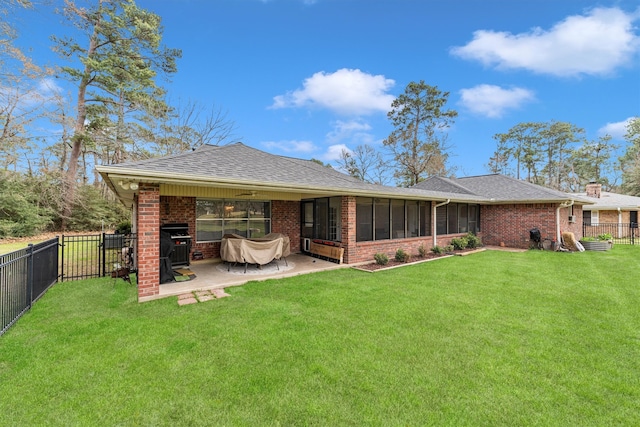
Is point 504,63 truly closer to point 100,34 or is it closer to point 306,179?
point 306,179

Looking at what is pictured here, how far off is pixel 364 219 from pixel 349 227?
0.94 m

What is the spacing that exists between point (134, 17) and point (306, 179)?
704 inches

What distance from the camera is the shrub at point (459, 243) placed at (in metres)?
11.4

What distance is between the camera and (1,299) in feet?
12.4

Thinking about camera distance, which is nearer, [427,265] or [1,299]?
[1,299]

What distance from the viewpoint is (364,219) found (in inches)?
353

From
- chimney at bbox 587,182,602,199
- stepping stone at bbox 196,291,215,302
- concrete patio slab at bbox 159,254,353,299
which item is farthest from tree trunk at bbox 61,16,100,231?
chimney at bbox 587,182,602,199

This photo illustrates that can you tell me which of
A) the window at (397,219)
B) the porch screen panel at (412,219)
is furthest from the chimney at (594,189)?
the window at (397,219)

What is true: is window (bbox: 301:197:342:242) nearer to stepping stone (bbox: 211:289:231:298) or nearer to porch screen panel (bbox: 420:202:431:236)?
porch screen panel (bbox: 420:202:431:236)

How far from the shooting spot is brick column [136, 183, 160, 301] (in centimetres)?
516

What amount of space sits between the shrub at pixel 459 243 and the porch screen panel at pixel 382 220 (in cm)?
373

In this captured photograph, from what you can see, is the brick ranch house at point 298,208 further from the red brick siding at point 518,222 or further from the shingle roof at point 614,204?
the shingle roof at point 614,204

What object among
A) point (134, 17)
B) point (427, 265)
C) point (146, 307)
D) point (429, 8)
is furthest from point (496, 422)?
point (134, 17)

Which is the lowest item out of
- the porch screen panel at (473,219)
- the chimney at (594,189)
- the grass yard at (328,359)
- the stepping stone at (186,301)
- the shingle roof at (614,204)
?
the grass yard at (328,359)
